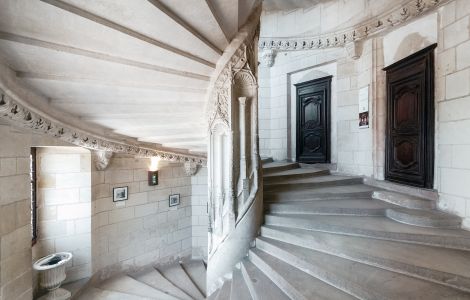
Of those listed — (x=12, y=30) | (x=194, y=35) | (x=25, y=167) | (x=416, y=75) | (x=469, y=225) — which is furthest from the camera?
(x=416, y=75)

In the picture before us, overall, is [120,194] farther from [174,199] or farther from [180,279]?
[180,279]

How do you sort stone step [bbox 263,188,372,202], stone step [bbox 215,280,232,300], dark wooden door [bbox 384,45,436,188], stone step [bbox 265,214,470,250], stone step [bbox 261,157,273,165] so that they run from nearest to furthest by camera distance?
stone step [bbox 265,214,470,250] → stone step [bbox 215,280,232,300] → dark wooden door [bbox 384,45,436,188] → stone step [bbox 263,188,372,202] → stone step [bbox 261,157,273,165]

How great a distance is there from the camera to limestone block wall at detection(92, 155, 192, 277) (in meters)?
3.63

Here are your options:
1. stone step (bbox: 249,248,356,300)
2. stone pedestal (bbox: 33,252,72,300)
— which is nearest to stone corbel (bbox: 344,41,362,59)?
stone step (bbox: 249,248,356,300)

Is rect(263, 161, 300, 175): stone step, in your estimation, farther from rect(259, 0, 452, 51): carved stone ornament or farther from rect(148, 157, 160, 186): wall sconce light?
rect(259, 0, 452, 51): carved stone ornament

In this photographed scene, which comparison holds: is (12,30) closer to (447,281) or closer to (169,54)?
(169,54)

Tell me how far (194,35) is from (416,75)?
Result: 261 centimetres

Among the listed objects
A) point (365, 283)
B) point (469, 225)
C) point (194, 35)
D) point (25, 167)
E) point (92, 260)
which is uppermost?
point (194, 35)

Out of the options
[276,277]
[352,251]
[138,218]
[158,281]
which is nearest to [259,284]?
[276,277]

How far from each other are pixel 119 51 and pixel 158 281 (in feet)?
11.8

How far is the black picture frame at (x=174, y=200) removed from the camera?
4531 mm

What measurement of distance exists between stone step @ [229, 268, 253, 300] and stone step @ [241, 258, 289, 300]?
35mm

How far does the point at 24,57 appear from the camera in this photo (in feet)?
5.00

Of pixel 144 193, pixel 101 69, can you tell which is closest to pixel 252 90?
pixel 101 69
